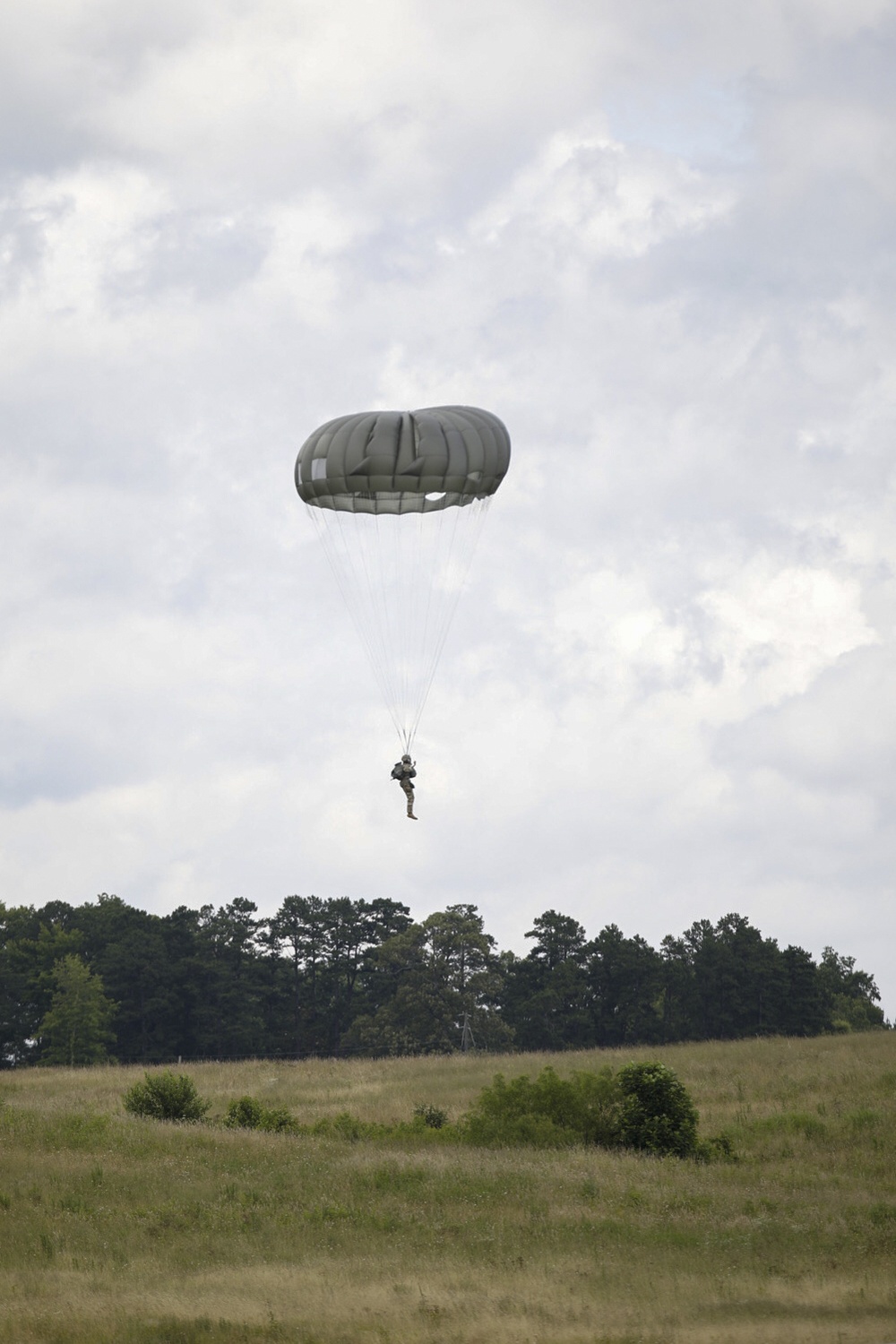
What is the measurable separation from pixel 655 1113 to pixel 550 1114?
245cm

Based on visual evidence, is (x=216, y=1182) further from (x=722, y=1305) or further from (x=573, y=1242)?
(x=722, y=1305)

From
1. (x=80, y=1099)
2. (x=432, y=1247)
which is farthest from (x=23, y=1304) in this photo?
(x=80, y=1099)

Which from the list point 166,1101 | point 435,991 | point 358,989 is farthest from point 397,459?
point 358,989

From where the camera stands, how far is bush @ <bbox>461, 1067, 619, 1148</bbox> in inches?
1200

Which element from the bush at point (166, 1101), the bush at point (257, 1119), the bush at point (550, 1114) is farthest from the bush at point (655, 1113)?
the bush at point (166, 1101)

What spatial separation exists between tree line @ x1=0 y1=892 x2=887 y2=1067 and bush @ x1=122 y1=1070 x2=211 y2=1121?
44.0m

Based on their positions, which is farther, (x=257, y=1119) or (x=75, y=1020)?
(x=75, y=1020)

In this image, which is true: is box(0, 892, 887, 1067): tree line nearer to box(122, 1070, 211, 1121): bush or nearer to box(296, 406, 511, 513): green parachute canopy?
box(122, 1070, 211, 1121): bush

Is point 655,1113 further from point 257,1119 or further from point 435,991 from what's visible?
point 435,991

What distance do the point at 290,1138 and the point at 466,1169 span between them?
5423 mm

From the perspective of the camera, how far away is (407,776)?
97.2 ft

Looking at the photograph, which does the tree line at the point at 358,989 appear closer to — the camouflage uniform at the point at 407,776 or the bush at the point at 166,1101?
the bush at the point at 166,1101

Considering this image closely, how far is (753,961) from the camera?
8306 cm

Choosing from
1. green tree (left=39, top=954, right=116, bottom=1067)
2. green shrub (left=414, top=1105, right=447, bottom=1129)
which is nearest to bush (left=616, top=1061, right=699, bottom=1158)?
green shrub (left=414, top=1105, right=447, bottom=1129)
